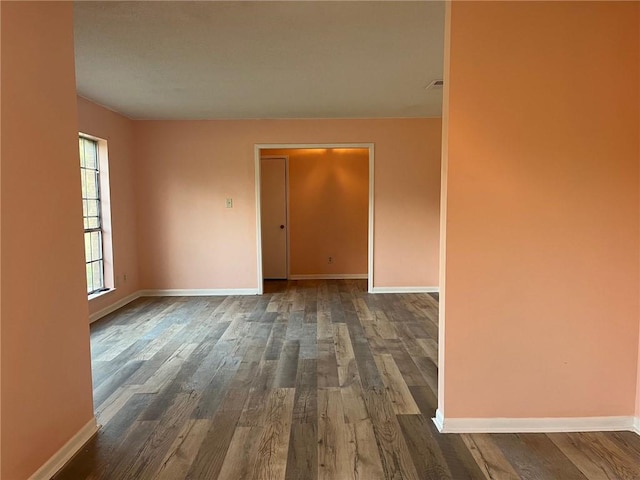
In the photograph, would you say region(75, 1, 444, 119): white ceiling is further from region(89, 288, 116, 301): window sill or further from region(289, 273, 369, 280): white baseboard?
region(289, 273, 369, 280): white baseboard

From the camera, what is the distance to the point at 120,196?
4.78 meters

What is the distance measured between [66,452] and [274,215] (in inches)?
189

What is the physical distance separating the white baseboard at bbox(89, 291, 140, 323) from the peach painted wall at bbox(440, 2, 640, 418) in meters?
3.76

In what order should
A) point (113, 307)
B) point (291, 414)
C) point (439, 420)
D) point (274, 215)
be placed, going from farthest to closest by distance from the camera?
point (274, 215)
point (113, 307)
point (291, 414)
point (439, 420)

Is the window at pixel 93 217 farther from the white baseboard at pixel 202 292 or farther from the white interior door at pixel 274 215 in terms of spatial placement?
the white interior door at pixel 274 215

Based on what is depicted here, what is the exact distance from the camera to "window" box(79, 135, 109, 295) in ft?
14.0

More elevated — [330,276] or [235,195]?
[235,195]

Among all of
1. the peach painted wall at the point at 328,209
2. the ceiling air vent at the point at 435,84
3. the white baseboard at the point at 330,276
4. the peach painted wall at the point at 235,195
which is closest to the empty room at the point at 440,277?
the ceiling air vent at the point at 435,84

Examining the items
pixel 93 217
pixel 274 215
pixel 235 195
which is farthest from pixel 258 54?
pixel 274 215

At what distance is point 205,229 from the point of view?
17.2 ft

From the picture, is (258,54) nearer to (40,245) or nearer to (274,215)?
(40,245)

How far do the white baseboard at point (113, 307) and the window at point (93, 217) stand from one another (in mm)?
229

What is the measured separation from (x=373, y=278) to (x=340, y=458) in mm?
3549

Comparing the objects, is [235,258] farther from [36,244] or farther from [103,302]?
[36,244]
